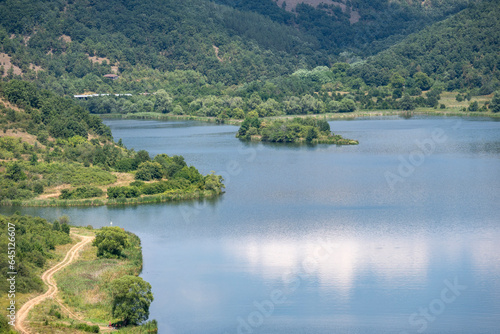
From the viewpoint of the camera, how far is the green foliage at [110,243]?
150ft

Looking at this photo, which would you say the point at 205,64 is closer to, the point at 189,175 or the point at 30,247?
the point at 189,175

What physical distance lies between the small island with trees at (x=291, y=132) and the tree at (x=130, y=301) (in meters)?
58.3

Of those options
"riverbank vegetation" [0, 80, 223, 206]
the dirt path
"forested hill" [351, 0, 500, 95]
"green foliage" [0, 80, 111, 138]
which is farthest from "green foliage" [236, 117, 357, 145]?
"forested hill" [351, 0, 500, 95]

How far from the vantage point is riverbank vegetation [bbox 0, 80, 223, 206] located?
6306 cm

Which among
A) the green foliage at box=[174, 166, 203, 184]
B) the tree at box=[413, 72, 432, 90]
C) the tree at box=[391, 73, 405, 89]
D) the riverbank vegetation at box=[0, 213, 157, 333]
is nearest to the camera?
the riverbank vegetation at box=[0, 213, 157, 333]

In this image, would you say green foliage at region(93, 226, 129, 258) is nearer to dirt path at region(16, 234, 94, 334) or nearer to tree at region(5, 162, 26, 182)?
dirt path at region(16, 234, 94, 334)

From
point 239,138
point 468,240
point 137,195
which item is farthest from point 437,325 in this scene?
point 239,138

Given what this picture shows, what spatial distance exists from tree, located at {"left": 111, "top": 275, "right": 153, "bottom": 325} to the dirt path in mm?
3918

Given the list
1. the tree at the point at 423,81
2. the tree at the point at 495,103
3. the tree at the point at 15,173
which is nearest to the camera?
the tree at the point at 15,173

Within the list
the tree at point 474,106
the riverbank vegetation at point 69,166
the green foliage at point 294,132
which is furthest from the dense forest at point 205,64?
the riverbank vegetation at point 69,166

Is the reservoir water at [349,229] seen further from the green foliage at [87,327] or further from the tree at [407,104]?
the tree at [407,104]

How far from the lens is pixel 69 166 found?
69.2 meters

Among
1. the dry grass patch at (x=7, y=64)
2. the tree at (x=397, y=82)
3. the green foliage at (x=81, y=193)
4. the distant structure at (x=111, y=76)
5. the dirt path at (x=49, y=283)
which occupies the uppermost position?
the dry grass patch at (x=7, y=64)

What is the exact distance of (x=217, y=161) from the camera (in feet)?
266
